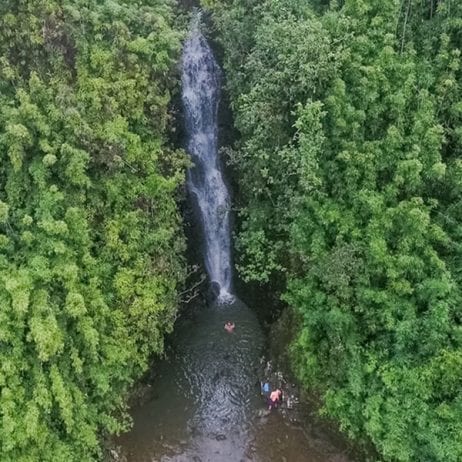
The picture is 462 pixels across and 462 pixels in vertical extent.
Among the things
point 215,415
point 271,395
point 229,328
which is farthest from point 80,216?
point 271,395

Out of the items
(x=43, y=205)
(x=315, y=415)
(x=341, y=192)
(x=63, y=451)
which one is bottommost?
(x=315, y=415)

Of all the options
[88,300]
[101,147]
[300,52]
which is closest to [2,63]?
[101,147]

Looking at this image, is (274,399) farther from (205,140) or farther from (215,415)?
(205,140)

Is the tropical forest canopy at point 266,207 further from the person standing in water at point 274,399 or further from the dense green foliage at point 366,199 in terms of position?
the person standing in water at point 274,399

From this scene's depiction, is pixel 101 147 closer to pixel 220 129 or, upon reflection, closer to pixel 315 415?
pixel 220 129

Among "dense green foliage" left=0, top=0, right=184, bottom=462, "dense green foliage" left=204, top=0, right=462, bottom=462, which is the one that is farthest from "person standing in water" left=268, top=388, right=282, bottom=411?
"dense green foliage" left=0, top=0, right=184, bottom=462
